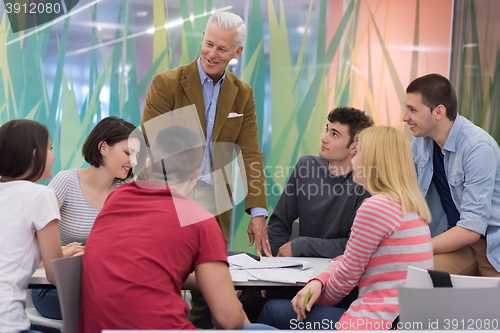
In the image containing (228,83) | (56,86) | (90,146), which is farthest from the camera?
(56,86)

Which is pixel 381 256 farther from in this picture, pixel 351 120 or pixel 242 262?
pixel 351 120

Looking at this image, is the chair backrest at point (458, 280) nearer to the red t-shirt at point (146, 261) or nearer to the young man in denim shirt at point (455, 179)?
the red t-shirt at point (146, 261)

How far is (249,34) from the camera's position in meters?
4.01

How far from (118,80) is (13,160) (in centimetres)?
232

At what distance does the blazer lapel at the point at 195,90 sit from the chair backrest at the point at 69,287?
1297 mm

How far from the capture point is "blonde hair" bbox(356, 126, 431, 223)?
1760 mm

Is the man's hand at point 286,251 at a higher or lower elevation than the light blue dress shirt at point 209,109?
lower

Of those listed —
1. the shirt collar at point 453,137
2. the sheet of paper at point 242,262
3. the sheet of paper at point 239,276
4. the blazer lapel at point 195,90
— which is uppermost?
the blazer lapel at point 195,90

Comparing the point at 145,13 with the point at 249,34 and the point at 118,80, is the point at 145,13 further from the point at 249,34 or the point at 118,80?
the point at 249,34

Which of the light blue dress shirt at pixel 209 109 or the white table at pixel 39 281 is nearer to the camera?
the white table at pixel 39 281

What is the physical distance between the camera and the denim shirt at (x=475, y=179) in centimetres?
236

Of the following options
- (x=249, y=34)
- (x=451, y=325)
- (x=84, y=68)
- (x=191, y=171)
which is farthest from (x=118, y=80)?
(x=451, y=325)

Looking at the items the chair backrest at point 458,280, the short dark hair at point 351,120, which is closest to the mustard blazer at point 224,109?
the short dark hair at point 351,120

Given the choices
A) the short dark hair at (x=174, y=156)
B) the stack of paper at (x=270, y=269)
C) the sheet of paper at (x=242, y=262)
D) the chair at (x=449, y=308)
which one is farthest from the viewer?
the sheet of paper at (x=242, y=262)
